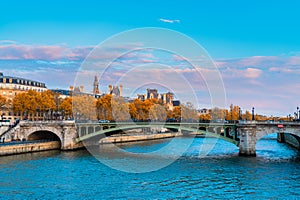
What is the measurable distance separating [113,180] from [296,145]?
1681 inches

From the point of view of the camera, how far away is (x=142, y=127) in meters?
62.3

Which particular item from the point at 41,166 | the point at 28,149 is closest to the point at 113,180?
the point at 41,166

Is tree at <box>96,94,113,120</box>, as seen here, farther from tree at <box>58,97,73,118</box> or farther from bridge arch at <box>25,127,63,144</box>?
bridge arch at <box>25,127,63,144</box>

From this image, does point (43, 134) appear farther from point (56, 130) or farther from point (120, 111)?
point (120, 111)

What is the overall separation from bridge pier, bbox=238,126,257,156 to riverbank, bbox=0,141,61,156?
29.4 metres

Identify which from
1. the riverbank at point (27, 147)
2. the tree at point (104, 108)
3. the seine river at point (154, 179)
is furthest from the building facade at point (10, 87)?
the seine river at point (154, 179)

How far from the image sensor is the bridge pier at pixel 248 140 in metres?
51.2

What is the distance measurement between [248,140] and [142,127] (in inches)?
721

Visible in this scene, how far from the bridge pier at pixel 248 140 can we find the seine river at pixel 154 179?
207 cm

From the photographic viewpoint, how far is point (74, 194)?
3002cm

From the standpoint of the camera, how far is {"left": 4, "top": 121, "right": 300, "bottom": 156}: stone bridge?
169 ft

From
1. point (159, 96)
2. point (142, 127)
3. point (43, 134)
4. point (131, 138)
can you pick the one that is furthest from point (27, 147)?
point (159, 96)

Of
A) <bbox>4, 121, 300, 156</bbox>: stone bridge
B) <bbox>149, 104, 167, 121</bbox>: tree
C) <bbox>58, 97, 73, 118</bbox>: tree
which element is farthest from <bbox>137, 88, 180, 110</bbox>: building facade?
<bbox>4, 121, 300, 156</bbox>: stone bridge

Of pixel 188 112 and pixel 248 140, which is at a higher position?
pixel 188 112
